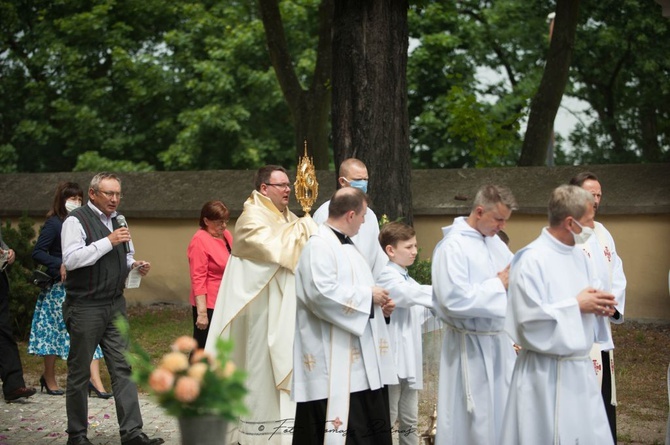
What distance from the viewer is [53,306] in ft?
32.3

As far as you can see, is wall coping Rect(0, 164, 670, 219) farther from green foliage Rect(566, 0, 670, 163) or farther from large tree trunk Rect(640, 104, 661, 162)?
large tree trunk Rect(640, 104, 661, 162)

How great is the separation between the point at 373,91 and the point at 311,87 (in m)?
5.72

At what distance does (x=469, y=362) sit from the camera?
20.8ft

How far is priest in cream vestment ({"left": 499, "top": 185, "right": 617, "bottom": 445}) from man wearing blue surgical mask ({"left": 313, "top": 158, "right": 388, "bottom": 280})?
5.76ft

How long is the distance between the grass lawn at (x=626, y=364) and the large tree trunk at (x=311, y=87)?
3566 millimetres

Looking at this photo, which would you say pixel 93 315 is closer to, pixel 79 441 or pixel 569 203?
pixel 79 441

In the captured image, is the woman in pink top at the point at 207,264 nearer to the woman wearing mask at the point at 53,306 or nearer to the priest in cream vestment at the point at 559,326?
the woman wearing mask at the point at 53,306

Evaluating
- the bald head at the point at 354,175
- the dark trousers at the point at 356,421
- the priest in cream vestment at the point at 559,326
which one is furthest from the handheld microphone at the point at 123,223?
the priest in cream vestment at the point at 559,326

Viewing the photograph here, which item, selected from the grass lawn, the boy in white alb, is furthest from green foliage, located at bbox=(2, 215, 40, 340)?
the boy in white alb

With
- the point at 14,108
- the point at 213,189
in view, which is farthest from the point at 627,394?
the point at 14,108

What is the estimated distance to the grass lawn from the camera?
8188 mm

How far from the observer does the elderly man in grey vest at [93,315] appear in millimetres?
7621

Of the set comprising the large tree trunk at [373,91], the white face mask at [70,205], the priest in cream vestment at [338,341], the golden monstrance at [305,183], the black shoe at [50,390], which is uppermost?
the large tree trunk at [373,91]

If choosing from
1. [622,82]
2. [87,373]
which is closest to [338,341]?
[87,373]
